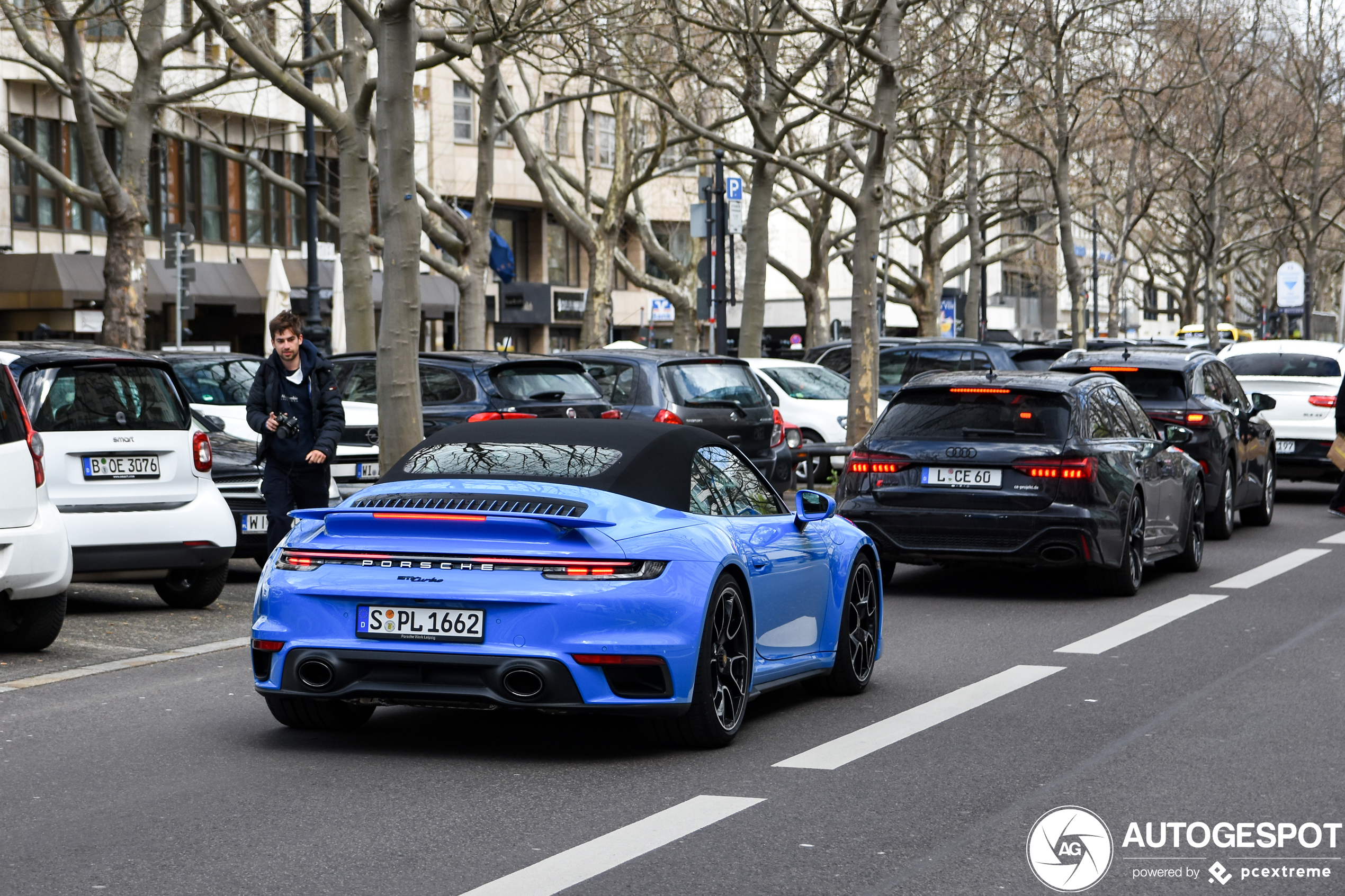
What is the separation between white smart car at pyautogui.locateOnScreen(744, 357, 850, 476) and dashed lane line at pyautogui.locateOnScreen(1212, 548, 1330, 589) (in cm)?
917

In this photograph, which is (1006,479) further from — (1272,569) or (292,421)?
(292,421)

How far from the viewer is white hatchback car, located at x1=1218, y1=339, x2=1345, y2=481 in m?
22.1

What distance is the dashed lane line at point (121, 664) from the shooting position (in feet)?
30.4

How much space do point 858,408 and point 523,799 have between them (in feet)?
54.0

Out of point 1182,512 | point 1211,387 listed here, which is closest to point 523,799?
point 1182,512

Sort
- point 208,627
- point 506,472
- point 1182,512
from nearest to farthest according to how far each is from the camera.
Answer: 1. point 506,472
2. point 208,627
3. point 1182,512

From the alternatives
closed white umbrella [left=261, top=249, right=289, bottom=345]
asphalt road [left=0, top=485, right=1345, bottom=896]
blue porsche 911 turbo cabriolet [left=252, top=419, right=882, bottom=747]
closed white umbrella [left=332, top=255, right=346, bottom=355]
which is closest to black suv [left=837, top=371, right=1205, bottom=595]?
asphalt road [left=0, top=485, right=1345, bottom=896]

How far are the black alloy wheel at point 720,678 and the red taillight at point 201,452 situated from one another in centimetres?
540

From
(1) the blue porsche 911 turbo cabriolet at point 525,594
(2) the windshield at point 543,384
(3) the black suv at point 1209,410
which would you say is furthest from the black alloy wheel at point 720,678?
(3) the black suv at point 1209,410

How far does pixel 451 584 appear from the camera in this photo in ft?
22.7

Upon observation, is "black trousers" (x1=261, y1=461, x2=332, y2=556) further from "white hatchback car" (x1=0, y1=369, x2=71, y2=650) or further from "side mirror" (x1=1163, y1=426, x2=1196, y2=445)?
"side mirror" (x1=1163, y1=426, x2=1196, y2=445)

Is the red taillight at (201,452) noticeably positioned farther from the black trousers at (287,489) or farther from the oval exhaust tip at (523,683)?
the oval exhaust tip at (523,683)

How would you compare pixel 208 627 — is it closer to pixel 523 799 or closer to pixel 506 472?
pixel 506 472

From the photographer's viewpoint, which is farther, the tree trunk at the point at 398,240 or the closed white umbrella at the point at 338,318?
the closed white umbrella at the point at 338,318
